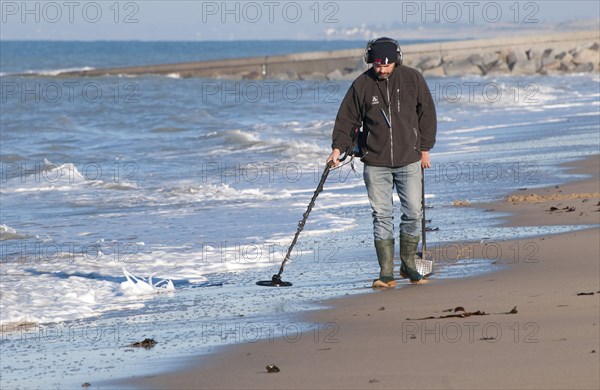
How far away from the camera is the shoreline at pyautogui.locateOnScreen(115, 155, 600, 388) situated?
490cm

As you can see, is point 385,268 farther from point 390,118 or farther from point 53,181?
point 53,181

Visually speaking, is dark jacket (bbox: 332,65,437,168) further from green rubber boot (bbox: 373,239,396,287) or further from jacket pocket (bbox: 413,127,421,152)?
green rubber boot (bbox: 373,239,396,287)

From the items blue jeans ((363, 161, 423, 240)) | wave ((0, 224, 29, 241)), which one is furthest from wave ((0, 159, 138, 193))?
blue jeans ((363, 161, 423, 240))

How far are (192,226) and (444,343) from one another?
576 cm

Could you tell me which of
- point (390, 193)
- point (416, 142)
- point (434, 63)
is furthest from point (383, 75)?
point (434, 63)

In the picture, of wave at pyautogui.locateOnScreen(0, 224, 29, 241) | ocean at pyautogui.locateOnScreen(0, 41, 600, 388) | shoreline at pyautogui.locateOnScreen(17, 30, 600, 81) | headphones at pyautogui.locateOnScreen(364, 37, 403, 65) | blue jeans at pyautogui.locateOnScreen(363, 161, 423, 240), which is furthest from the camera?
shoreline at pyautogui.locateOnScreen(17, 30, 600, 81)

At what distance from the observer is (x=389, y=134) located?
732 centimetres

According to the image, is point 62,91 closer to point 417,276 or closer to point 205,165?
point 205,165

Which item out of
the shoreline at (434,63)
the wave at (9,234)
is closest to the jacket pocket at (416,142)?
the wave at (9,234)

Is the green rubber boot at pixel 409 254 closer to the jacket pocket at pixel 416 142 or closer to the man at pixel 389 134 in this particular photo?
the man at pixel 389 134

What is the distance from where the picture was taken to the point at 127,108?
32.0 m

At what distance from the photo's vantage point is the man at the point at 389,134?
728 cm

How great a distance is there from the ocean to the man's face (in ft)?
4.45

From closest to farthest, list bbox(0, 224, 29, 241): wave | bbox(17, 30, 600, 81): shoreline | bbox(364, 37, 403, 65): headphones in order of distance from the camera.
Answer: bbox(364, 37, 403, 65): headphones, bbox(0, 224, 29, 241): wave, bbox(17, 30, 600, 81): shoreline
